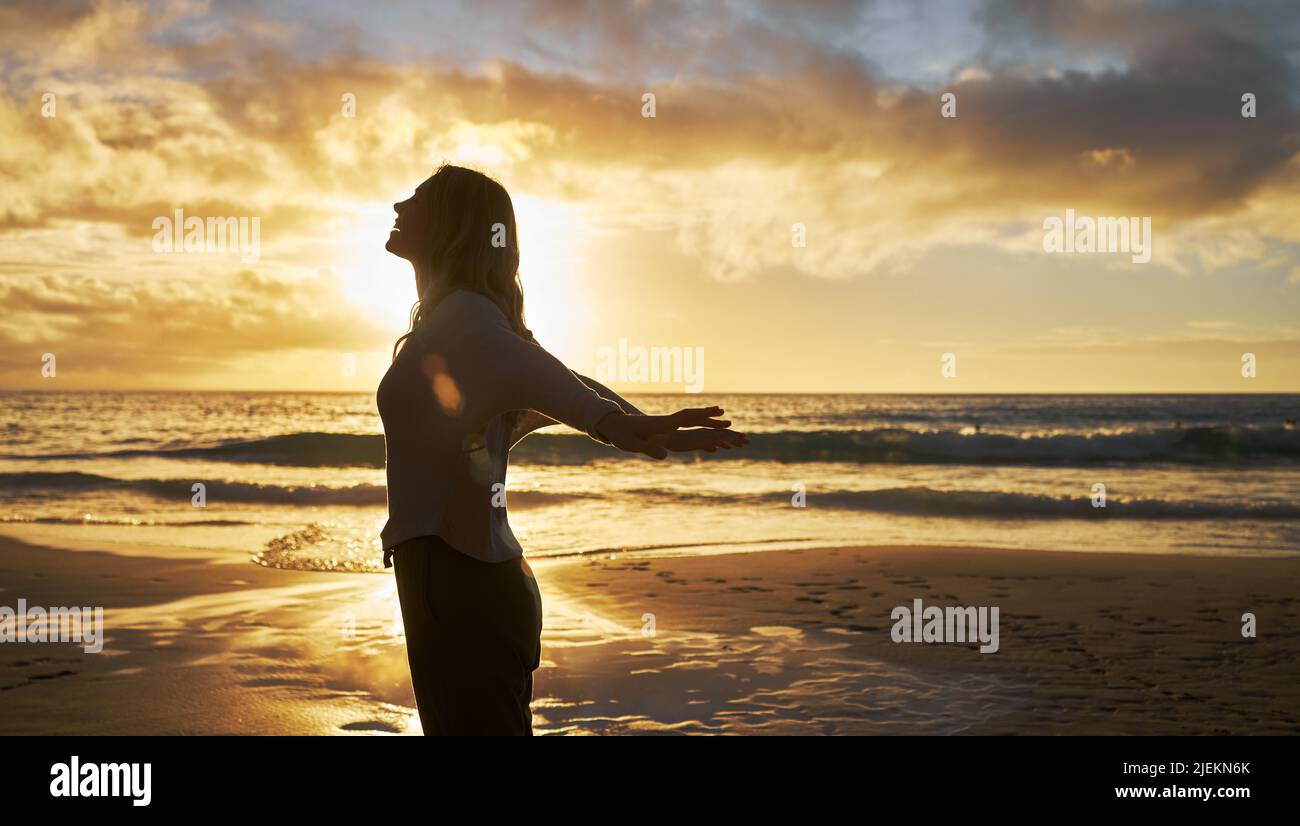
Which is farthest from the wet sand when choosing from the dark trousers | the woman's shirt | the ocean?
the woman's shirt

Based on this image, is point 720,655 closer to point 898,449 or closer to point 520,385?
point 520,385

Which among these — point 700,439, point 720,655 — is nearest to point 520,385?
point 700,439

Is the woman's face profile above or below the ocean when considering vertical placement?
above

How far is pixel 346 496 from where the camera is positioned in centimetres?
1831

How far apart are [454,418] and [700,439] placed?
472mm

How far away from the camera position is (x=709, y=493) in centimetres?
1822

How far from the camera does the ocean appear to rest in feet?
41.7

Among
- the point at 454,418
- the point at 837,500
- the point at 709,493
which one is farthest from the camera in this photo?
the point at 709,493

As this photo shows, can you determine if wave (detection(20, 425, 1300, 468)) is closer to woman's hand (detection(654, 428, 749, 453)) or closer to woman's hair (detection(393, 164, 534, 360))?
woman's hair (detection(393, 164, 534, 360))

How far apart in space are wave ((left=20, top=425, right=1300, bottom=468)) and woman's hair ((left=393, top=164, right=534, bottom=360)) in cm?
2511

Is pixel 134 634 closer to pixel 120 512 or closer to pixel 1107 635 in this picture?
pixel 1107 635

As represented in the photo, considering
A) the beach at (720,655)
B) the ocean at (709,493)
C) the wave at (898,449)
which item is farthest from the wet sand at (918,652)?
the wave at (898,449)

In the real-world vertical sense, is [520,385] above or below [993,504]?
above
